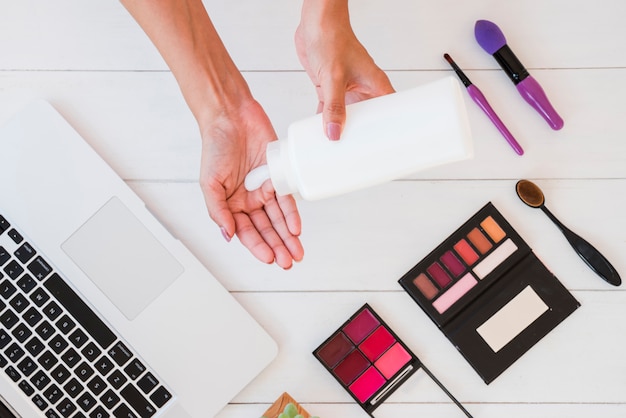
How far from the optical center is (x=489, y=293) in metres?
0.73

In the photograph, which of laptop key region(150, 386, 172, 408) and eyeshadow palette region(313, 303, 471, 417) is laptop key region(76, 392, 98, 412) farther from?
eyeshadow palette region(313, 303, 471, 417)

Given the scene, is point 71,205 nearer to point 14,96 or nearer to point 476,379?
point 14,96

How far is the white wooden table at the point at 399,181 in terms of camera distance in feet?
2.39

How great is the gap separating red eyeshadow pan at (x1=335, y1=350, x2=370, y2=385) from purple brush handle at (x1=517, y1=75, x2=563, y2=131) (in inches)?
13.8

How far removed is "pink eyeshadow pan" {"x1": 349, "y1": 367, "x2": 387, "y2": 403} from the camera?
713 millimetres

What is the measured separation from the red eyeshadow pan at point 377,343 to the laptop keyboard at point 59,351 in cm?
22

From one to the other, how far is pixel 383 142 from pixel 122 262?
0.36 m

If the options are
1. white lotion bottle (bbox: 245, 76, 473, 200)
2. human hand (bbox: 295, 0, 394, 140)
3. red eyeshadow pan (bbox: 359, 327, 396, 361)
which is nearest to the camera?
white lotion bottle (bbox: 245, 76, 473, 200)

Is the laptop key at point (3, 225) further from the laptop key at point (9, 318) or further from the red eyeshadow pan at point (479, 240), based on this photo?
the red eyeshadow pan at point (479, 240)

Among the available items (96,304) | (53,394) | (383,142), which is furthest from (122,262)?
(383,142)

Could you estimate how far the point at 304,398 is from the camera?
726mm

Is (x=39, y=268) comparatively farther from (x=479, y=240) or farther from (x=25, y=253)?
(x=479, y=240)

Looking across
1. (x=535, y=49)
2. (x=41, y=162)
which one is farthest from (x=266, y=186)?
(x=535, y=49)

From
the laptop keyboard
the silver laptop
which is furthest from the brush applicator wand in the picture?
the laptop keyboard
